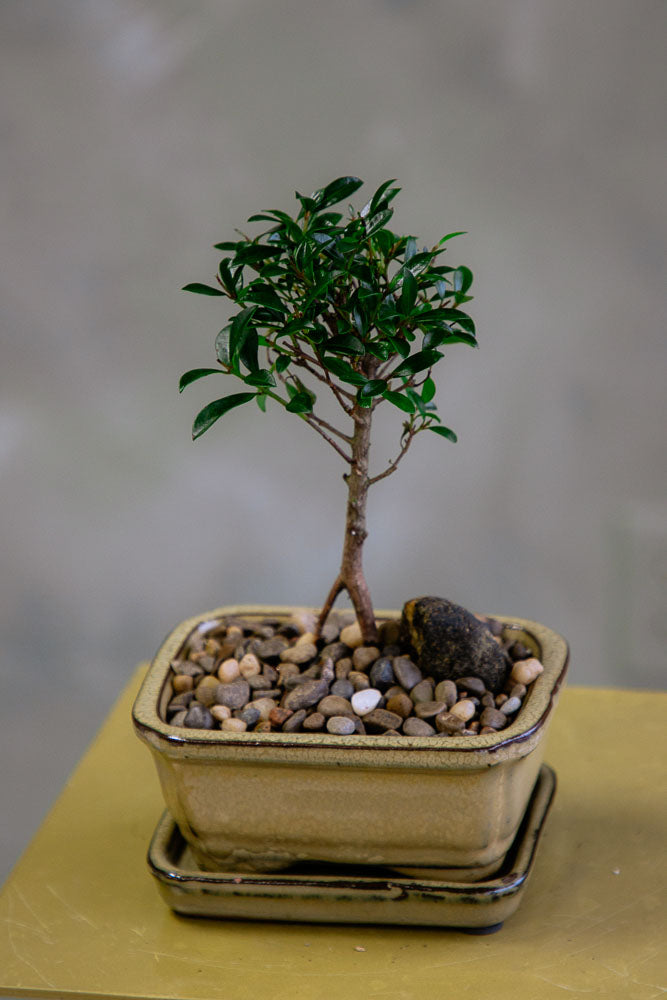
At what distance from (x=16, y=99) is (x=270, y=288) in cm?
99

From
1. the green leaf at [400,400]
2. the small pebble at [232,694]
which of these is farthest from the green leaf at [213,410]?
the small pebble at [232,694]

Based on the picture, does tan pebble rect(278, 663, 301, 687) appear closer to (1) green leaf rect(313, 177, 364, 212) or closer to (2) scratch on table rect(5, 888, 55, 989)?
(2) scratch on table rect(5, 888, 55, 989)

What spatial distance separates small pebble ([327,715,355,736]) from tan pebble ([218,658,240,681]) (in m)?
0.13

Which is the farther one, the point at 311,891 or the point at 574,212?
the point at 574,212

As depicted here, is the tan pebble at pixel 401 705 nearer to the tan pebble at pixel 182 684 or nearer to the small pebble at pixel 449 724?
the small pebble at pixel 449 724

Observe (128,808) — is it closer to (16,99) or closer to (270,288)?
(270,288)

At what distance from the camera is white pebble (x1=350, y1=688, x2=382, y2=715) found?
882mm

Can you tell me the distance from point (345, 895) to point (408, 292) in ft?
1.52

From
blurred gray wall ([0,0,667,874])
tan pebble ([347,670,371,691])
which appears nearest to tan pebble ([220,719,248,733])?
tan pebble ([347,670,371,691])

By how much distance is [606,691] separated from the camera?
123 cm

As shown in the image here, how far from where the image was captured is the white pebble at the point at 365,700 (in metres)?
0.88

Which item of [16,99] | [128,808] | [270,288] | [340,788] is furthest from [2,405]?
[340,788]

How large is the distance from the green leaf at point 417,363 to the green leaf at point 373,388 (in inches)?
0.6

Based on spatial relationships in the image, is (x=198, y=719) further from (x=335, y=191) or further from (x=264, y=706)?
(x=335, y=191)
